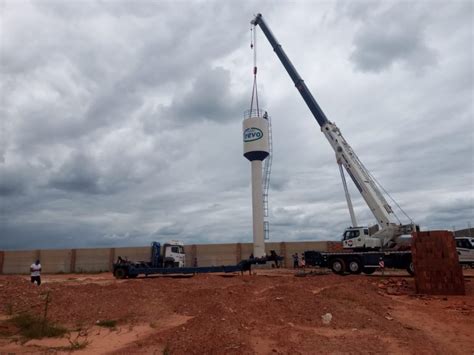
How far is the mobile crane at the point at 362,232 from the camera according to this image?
2477cm

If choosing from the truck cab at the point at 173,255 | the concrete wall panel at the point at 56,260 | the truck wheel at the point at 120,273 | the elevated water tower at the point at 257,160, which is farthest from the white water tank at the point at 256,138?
the concrete wall panel at the point at 56,260

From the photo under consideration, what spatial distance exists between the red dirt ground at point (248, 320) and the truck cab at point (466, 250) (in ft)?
26.5

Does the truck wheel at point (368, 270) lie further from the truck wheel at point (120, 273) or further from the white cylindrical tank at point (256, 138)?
the truck wheel at point (120, 273)

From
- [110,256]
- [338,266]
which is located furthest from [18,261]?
[338,266]

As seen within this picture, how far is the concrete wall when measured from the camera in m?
39.5

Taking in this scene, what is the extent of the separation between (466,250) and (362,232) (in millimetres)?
6764

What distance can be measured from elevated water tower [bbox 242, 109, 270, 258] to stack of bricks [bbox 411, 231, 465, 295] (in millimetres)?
16198

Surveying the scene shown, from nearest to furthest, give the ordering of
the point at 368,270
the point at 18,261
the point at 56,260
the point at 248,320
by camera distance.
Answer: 1. the point at 248,320
2. the point at 368,270
3. the point at 56,260
4. the point at 18,261

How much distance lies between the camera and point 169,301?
1548cm

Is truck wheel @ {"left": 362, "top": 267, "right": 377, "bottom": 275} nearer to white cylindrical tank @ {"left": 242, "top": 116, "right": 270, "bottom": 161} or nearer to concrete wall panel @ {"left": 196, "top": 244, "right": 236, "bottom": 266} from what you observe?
white cylindrical tank @ {"left": 242, "top": 116, "right": 270, "bottom": 161}

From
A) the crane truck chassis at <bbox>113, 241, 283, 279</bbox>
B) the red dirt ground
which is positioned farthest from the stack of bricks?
the crane truck chassis at <bbox>113, 241, 283, 279</bbox>

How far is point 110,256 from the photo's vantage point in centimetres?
4206

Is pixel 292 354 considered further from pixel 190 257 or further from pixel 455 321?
pixel 190 257

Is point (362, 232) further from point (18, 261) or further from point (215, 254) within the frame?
point (18, 261)
